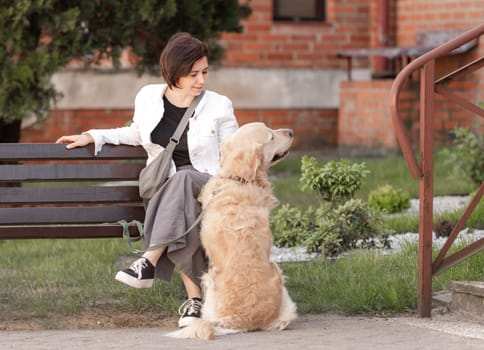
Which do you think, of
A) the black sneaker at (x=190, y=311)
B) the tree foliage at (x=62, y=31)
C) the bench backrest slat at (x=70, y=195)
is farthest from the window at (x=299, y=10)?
the black sneaker at (x=190, y=311)

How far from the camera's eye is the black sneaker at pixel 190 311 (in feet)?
21.2

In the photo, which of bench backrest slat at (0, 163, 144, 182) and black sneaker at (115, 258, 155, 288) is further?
bench backrest slat at (0, 163, 144, 182)

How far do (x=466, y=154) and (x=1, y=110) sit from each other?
3.99 metres

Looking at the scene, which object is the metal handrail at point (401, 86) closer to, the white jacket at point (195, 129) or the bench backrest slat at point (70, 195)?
the white jacket at point (195, 129)

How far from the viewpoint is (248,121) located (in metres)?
15.6

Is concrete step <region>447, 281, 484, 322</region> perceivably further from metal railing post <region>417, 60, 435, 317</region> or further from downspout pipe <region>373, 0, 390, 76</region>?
downspout pipe <region>373, 0, 390, 76</region>

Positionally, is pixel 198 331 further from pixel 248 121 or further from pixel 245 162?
pixel 248 121

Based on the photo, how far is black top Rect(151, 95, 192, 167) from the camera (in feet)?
22.1

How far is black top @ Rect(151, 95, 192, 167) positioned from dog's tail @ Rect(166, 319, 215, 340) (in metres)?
0.98

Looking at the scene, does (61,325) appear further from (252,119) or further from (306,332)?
(252,119)

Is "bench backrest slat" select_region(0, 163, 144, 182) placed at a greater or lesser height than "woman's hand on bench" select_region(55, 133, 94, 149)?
lesser

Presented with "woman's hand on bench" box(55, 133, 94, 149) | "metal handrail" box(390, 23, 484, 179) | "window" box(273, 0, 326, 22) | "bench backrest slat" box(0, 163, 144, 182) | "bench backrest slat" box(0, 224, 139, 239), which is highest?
"window" box(273, 0, 326, 22)

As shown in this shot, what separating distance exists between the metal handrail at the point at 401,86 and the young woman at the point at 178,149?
0.97 meters

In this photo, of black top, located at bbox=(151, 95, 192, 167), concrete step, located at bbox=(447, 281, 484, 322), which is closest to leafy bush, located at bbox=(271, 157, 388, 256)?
concrete step, located at bbox=(447, 281, 484, 322)
